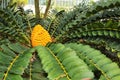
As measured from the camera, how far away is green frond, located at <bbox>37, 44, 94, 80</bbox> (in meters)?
1.68

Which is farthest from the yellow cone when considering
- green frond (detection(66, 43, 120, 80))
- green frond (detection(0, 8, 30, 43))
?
green frond (detection(66, 43, 120, 80))

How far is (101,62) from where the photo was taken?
205 centimetres

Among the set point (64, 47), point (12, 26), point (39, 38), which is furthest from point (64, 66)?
point (12, 26)

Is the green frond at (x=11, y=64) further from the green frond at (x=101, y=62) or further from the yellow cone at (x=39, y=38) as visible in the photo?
the yellow cone at (x=39, y=38)

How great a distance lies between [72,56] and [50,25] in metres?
1.77

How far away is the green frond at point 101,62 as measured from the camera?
6.09 ft

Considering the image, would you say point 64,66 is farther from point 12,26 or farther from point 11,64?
point 12,26

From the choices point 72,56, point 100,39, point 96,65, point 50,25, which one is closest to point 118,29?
point 100,39

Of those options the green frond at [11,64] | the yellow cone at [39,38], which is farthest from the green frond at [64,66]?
the yellow cone at [39,38]

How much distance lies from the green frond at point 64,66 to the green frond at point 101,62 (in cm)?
18

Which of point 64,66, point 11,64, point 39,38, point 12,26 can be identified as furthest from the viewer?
point 12,26

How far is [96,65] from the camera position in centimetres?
207

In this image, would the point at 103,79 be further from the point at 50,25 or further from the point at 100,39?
the point at 50,25

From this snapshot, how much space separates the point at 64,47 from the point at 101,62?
0.29 metres
